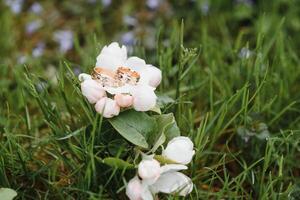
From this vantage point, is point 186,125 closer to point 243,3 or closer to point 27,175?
point 27,175

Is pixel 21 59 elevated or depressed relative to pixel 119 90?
depressed

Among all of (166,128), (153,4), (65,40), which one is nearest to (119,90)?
(166,128)

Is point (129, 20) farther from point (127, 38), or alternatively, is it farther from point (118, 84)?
point (118, 84)

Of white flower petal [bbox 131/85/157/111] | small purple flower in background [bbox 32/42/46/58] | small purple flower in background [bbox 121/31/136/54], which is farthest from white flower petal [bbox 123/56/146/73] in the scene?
small purple flower in background [bbox 32/42/46/58]

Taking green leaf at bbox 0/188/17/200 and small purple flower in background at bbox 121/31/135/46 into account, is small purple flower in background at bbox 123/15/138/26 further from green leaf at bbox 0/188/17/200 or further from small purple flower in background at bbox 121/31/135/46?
green leaf at bbox 0/188/17/200

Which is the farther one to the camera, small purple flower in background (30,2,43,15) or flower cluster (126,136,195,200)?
small purple flower in background (30,2,43,15)

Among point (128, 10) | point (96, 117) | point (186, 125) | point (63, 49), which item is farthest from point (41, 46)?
point (96, 117)
